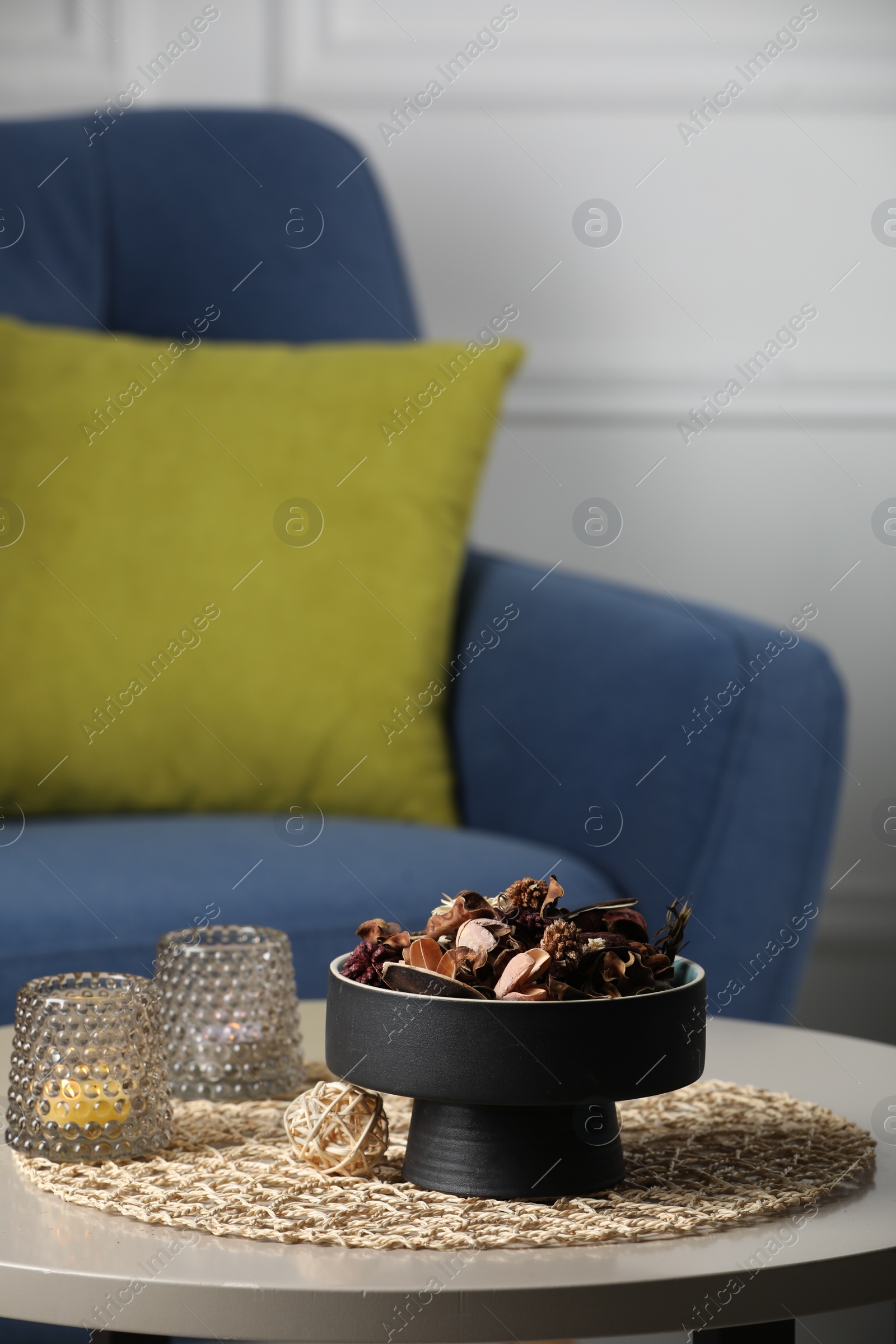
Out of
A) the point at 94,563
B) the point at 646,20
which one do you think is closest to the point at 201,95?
the point at 646,20

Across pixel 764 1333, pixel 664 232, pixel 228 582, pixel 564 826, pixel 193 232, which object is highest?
pixel 664 232

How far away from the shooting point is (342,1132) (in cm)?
64

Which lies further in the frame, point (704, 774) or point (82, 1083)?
point (704, 774)

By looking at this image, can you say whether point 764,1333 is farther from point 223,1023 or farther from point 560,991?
point 223,1023

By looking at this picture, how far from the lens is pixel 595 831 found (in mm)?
1362

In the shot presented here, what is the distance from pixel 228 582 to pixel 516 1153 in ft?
3.24

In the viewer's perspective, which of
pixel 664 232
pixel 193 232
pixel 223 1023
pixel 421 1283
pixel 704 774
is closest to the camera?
pixel 421 1283

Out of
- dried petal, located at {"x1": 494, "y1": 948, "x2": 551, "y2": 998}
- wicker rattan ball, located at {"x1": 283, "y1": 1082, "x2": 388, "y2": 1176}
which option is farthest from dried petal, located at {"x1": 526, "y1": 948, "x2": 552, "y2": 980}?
wicker rattan ball, located at {"x1": 283, "y1": 1082, "x2": 388, "y2": 1176}

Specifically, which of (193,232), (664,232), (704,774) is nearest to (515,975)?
(704,774)

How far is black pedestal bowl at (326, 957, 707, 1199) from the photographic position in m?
0.59

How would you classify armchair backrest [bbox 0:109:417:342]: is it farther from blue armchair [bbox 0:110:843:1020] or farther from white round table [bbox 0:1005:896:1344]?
white round table [bbox 0:1005:896:1344]

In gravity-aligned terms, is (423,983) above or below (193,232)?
below

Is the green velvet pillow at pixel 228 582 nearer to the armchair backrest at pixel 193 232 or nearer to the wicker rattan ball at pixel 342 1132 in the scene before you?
the armchair backrest at pixel 193 232

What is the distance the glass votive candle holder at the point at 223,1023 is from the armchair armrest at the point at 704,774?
21.4 inches
